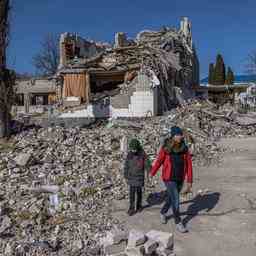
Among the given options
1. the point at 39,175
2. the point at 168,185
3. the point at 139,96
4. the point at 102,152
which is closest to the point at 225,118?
the point at 139,96

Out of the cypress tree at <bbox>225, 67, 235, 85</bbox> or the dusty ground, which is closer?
the dusty ground

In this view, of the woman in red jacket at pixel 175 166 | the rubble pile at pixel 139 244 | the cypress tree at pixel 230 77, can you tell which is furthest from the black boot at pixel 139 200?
the cypress tree at pixel 230 77

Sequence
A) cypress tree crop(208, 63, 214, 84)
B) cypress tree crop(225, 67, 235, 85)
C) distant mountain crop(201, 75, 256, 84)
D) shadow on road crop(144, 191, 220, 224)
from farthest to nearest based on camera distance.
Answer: cypress tree crop(208, 63, 214, 84) < cypress tree crop(225, 67, 235, 85) < distant mountain crop(201, 75, 256, 84) < shadow on road crop(144, 191, 220, 224)

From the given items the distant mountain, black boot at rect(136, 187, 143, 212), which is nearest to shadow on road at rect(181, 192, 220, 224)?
black boot at rect(136, 187, 143, 212)

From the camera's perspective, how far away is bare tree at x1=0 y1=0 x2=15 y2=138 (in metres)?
14.1

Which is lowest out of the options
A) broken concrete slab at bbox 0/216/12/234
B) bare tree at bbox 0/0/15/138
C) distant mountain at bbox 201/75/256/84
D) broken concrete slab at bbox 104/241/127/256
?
broken concrete slab at bbox 104/241/127/256

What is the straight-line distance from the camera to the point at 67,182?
895cm

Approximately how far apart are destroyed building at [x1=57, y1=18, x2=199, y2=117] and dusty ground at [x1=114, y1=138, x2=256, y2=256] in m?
11.1

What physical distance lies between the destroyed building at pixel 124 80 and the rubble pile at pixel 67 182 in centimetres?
456

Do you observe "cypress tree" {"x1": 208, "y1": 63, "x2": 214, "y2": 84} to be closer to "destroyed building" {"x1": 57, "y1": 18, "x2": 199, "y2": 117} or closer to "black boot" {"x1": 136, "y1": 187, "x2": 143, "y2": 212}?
"destroyed building" {"x1": 57, "y1": 18, "x2": 199, "y2": 117}

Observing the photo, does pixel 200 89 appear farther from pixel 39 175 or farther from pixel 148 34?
pixel 39 175

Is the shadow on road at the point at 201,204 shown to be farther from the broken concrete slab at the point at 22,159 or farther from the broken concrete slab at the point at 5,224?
the broken concrete slab at the point at 22,159

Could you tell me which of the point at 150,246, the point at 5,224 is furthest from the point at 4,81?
the point at 150,246

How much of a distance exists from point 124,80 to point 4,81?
9.54 m
